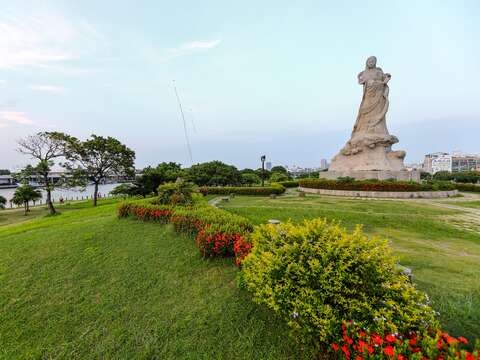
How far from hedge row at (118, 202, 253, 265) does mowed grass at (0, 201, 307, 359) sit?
0.84ft

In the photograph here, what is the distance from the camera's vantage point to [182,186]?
793 centimetres

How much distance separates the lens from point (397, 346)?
1.52m

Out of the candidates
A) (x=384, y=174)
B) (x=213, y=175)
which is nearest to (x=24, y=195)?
(x=213, y=175)

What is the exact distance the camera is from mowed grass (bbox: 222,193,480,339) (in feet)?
7.96

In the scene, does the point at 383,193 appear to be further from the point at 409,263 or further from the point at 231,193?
the point at 409,263

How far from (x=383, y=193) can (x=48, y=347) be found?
15744mm

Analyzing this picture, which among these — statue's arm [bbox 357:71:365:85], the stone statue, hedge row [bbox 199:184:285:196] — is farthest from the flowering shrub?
statue's arm [bbox 357:71:365:85]

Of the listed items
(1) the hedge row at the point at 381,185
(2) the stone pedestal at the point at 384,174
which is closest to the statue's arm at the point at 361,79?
(2) the stone pedestal at the point at 384,174

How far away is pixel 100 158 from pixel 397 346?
92.1 feet

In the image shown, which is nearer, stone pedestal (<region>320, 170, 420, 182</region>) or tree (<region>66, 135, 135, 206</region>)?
stone pedestal (<region>320, 170, 420, 182</region>)

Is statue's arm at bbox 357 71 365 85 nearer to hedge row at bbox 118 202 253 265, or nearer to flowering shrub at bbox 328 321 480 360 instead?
hedge row at bbox 118 202 253 265

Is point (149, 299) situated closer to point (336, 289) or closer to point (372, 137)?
point (336, 289)

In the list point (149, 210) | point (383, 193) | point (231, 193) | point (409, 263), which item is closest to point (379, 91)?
point (383, 193)

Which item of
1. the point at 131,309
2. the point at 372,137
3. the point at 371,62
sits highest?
the point at 371,62
